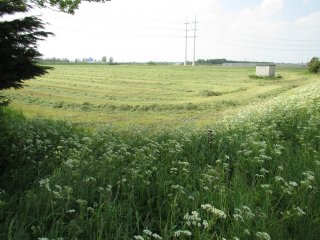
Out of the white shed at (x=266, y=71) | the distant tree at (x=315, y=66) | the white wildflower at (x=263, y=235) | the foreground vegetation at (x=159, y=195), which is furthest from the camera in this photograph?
the distant tree at (x=315, y=66)

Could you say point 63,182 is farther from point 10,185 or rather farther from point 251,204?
Result: point 251,204

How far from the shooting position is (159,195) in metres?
4.32

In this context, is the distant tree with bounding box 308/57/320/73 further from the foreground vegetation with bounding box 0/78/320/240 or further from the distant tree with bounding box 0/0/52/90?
the distant tree with bounding box 0/0/52/90

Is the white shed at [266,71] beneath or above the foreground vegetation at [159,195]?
beneath

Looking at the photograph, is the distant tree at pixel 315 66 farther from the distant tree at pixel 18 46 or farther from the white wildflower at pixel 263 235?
the white wildflower at pixel 263 235

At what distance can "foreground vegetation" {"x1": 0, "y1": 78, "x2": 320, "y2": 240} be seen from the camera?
3436 mm

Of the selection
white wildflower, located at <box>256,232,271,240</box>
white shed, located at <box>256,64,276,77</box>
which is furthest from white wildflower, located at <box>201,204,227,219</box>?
white shed, located at <box>256,64,276,77</box>

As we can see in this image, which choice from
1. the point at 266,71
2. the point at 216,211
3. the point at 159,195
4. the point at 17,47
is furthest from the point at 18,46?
the point at 266,71

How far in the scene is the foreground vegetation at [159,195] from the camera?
11.3 ft

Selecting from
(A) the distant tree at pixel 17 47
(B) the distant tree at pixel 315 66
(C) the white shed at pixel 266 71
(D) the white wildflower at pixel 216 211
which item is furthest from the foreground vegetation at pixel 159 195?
(B) the distant tree at pixel 315 66

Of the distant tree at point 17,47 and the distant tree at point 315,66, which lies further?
the distant tree at point 315,66

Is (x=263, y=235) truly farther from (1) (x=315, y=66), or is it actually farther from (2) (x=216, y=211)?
(1) (x=315, y=66)

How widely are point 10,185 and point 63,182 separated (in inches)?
31.6

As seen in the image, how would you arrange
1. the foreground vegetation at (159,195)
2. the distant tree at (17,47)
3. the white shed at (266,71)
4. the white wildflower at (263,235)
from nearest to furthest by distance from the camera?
the white wildflower at (263,235), the foreground vegetation at (159,195), the distant tree at (17,47), the white shed at (266,71)
